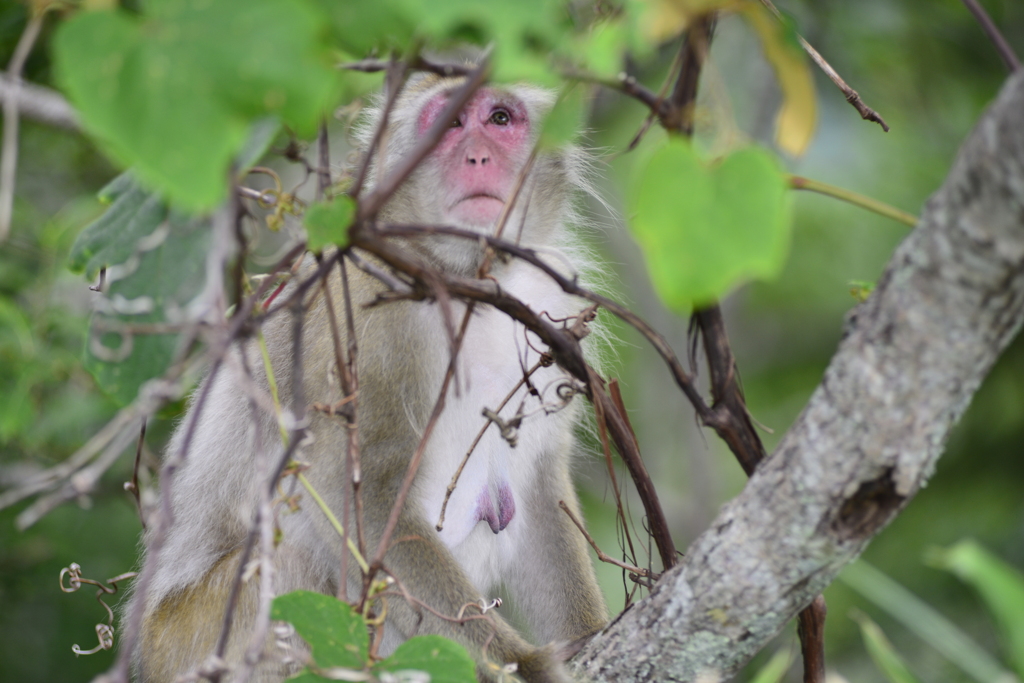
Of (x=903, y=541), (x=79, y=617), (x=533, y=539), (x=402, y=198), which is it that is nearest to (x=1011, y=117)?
(x=402, y=198)

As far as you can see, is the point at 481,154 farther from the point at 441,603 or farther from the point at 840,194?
the point at 840,194

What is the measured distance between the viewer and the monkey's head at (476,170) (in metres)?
2.81

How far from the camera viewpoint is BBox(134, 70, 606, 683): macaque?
109 inches

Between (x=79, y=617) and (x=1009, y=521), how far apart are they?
6.75 meters

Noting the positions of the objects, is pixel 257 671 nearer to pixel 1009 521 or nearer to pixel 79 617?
pixel 79 617

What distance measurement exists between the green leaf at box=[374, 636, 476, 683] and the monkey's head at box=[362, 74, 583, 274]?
1.45 metres

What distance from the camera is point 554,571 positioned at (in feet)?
10.7

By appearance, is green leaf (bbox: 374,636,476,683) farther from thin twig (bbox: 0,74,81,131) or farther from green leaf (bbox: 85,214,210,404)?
thin twig (bbox: 0,74,81,131)

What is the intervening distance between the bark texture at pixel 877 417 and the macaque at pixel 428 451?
3.33 ft

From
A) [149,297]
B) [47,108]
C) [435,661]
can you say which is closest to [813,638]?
[435,661]

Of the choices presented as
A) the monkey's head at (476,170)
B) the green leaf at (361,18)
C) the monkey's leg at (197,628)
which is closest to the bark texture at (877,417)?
the green leaf at (361,18)

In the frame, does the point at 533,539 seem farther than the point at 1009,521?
No

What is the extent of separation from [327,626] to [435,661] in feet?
0.62

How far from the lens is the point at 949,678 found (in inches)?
264
